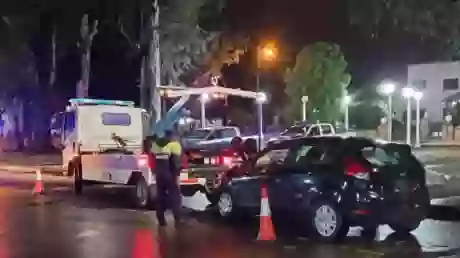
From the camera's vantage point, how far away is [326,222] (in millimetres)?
12844

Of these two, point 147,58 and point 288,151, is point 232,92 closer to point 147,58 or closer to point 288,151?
point 147,58

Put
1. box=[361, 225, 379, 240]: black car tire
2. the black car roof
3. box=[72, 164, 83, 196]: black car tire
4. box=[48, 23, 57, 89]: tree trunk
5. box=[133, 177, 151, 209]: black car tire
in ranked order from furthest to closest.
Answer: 1. box=[48, 23, 57, 89]: tree trunk
2. box=[72, 164, 83, 196]: black car tire
3. box=[133, 177, 151, 209]: black car tire
4. box=[361, 225, 379, 240]: black car tire
5. the black car roof

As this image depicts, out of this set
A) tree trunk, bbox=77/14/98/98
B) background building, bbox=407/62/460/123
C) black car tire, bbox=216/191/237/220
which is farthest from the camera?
background building, bbox=407/62/460/123

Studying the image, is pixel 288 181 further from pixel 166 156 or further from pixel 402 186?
pixel 166 156

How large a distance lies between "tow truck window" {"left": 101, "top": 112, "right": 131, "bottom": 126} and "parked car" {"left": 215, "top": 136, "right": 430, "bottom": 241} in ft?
35.3

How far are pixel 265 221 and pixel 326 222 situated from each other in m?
0.97

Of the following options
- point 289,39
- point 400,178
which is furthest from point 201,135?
point 289,39

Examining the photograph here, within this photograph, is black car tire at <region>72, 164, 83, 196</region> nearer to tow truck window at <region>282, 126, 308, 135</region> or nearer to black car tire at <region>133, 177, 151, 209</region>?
black car tire at <region>133, 177, 151, 209</region>

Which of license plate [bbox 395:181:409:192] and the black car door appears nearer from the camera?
license plate [bbox 395:181:409:192]

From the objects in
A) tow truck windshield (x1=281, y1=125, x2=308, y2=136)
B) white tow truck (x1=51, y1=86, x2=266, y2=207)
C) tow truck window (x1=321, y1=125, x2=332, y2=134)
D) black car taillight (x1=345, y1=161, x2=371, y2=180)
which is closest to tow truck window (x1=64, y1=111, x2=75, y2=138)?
white tow truck (x1=51, y1=86, x2=266, y2=207)

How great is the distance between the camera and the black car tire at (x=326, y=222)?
12.7 metres

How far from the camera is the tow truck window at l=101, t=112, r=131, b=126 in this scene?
2400cm

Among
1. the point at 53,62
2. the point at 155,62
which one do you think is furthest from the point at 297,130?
the point at 53,62

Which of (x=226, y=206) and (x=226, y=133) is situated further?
(x=226, y=133)
